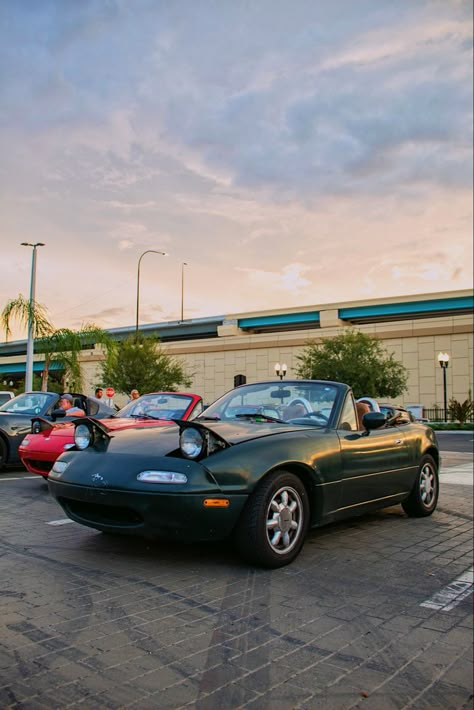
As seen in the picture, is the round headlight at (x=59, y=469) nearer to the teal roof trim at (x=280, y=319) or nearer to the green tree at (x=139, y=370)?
the green tree at (x=139, y=370)

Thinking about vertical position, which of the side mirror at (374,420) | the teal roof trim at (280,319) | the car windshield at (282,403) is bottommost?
the side mirror at (374,420)

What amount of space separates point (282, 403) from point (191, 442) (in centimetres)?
152

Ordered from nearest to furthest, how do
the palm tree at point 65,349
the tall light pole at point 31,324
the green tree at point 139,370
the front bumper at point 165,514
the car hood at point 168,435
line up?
1. the front bumper at point 165,514
2. the car hood at point 168,435
3. the tall light pole at point 31,324
4. the palm tree at point 65,349
5. the green tree at point 139,370

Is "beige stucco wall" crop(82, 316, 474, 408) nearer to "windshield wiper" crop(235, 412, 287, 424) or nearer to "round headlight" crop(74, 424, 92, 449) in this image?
"windshield wiper" crop(235, 412, 287, 424)

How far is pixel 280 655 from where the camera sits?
9.52ft

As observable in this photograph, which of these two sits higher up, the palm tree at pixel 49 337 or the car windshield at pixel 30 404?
the palm tree at pixel 49 337

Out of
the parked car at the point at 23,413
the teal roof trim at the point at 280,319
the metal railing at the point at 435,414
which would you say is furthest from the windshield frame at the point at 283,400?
the teal roof trim at the point at 280,319

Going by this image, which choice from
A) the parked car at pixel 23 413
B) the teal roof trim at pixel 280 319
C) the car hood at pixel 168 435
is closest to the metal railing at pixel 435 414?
the teal roof trim at pixel 280 319

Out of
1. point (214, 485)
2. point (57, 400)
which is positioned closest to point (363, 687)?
point (214, 485)

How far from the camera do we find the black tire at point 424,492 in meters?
6.40

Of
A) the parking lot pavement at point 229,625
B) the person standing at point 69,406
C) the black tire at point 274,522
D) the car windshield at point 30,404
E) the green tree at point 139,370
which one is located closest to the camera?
the parking lot pavement at point 229,625

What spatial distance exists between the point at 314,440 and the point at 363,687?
8.00ft

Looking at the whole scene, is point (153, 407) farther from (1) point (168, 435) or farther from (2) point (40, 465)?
(1) point (168, 435)

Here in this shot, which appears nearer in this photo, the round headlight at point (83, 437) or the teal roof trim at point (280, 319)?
the round headlight at point (83, 437)
